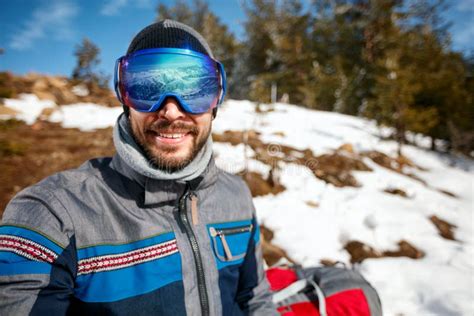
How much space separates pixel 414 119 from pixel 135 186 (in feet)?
37.4

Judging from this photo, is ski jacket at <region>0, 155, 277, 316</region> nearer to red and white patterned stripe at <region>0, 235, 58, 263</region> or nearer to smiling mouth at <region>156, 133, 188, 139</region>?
red and white patterned stripe at <region>0, 235, 58, 263</region>

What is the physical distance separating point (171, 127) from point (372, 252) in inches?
153

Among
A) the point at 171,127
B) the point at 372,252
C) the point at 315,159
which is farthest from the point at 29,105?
the point at 372,252

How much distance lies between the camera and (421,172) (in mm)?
8953

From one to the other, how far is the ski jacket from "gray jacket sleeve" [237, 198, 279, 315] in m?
0.12

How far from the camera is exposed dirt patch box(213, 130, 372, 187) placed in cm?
665

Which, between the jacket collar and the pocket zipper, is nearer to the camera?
the jacket collar

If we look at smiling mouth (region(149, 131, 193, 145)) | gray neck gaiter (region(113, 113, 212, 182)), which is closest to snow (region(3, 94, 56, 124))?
gray neck gaiter (region(113, 113, 212, 182))

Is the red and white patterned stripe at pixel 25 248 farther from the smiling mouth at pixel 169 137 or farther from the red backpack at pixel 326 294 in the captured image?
the red backpack at pixel 326 294

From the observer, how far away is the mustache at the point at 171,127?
151cm

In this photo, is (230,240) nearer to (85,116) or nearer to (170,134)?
(170,134)

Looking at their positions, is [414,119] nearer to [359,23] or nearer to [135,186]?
[135,186]

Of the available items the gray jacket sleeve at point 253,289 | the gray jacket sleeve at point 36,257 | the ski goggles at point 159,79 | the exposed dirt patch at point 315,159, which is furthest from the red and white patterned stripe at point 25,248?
the exposed dirt patch at point 315,159

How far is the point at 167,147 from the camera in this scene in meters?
1.46
